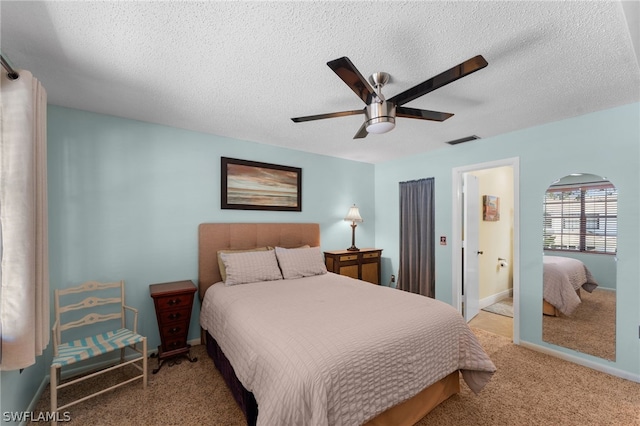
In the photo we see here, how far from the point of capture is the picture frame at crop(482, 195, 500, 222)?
13.8 feet

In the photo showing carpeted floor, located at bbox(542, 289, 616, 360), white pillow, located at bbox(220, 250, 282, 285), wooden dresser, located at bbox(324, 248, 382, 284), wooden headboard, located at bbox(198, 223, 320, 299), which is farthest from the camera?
wooden dresser, located at bbox(324, 248, 382, 284)

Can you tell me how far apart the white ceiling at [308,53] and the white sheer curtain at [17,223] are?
0.43 metres

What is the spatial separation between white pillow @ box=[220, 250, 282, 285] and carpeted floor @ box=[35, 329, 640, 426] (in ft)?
2.85

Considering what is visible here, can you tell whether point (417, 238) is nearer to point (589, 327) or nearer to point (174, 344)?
point (589, 327)

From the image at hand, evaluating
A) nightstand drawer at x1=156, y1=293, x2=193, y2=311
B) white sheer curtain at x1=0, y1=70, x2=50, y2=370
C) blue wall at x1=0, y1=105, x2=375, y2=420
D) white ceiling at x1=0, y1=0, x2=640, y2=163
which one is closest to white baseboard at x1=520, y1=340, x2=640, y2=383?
white ceiling at x1=0, y1=0, x2=640, y2=163

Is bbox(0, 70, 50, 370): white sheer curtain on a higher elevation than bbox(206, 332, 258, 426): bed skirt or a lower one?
higher

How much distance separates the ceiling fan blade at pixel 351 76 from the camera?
1.34m

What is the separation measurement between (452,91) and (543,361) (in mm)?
2817

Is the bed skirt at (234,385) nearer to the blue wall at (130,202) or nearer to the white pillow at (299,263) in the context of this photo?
the blue wall at (130,202)

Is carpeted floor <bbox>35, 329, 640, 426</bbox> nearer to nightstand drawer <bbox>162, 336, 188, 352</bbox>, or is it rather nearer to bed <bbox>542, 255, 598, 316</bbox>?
nightstand drawer <bbox>162, 336, 188, 352</bbox>

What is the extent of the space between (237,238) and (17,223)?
2.04 m

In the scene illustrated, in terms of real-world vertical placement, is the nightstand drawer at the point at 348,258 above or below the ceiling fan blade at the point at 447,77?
below

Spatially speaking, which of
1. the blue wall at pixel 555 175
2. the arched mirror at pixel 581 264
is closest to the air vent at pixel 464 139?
the blue wall at pixel 555 175

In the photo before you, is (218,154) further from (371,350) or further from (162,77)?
(371,350)
